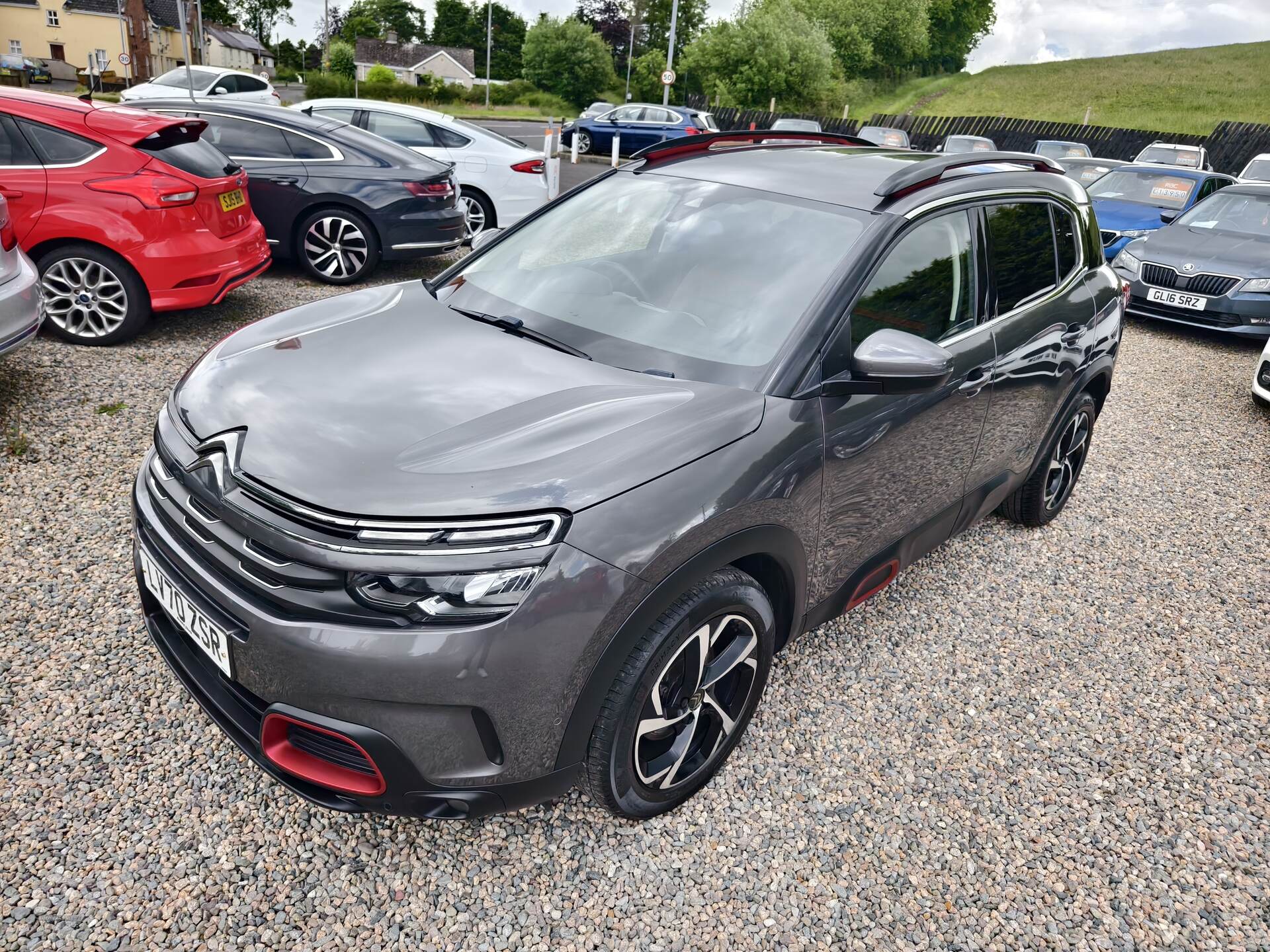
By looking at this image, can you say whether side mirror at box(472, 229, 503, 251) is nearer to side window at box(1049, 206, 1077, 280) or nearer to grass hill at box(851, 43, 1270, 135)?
side window at box(1049, 206, 1077, 280)

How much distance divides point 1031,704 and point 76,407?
511 cm

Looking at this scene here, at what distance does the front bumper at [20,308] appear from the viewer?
4.41 metres

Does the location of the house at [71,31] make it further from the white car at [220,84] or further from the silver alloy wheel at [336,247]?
the silver alloy wheel at [336,247]

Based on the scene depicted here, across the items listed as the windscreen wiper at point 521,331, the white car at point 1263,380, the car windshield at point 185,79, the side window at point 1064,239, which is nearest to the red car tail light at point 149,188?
the windscreen wiper at point 521,331

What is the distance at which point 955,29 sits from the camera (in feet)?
321

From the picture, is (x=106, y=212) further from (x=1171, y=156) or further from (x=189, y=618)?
(x=1171, y=156)

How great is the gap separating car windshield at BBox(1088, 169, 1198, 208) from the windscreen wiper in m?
12.0

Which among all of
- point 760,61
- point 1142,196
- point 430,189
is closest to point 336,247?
point 430,189

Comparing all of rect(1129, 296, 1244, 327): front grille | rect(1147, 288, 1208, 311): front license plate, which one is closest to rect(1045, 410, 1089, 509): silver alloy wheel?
rect(1129, 296, 1244, 327): front grille

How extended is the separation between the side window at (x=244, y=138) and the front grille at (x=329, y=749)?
23.1 ft

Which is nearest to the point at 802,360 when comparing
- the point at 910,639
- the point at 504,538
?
the point at 504,538

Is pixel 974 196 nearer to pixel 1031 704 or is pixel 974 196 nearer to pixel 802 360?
pixel 802 360

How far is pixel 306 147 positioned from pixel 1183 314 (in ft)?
29.2

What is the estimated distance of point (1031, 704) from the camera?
10.9 feet
